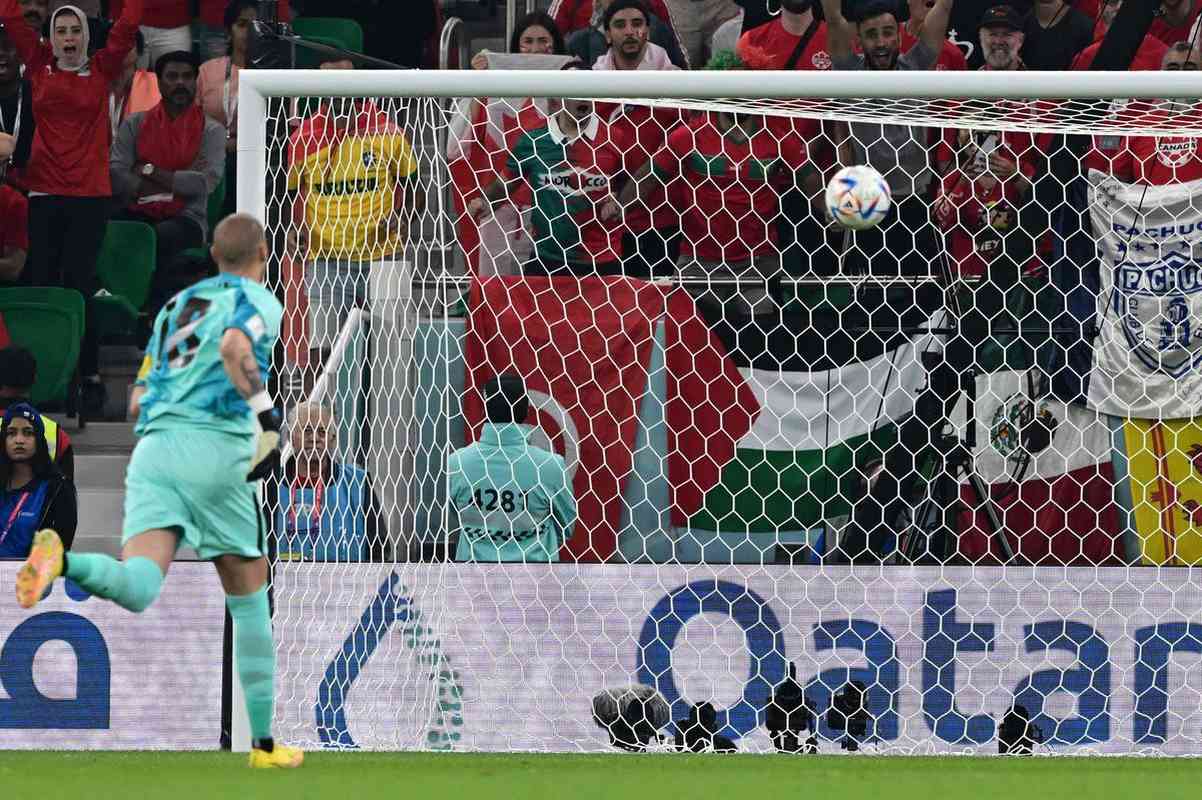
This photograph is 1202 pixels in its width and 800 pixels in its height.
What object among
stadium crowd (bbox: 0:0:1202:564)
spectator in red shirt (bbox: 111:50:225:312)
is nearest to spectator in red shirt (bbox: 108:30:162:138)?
spectator in red shirt (bbox: 111:50:225:312)

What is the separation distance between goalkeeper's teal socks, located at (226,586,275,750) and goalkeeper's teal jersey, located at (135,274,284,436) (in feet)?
1.77

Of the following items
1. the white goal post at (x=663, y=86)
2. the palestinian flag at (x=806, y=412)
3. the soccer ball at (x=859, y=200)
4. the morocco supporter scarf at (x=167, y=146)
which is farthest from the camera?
the morocco supporter scarf at (x=167, y=146)

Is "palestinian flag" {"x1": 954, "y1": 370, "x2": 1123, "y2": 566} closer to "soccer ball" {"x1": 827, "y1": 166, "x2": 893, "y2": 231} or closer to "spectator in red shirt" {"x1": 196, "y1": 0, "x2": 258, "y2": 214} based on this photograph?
"soccer ball" {"x1": 827, "y1": 166, "x2": 893, "y2": 231}

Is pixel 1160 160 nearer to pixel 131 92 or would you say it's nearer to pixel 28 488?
pixel 28 488

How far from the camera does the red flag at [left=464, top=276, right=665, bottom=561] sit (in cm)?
802

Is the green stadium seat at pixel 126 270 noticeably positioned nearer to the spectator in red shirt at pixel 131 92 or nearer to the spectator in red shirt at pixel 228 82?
the spectator in red shirt at pixel 228 82

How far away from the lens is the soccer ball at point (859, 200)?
635cm

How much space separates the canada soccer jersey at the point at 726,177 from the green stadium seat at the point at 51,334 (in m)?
3.63

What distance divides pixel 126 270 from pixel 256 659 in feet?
19.6

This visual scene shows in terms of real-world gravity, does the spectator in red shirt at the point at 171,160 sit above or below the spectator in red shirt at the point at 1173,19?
below

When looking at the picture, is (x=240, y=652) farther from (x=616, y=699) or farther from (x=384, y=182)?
(x=384, y=182)

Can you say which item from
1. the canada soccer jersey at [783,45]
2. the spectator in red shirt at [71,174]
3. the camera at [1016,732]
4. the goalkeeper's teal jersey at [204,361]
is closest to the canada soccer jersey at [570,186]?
the canada soccer jersey at [783,45]

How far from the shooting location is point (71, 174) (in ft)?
34.0

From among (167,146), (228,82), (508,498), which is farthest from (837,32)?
(167,146)
